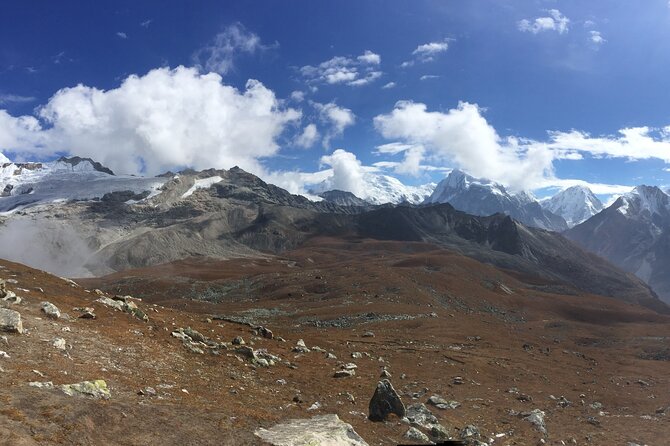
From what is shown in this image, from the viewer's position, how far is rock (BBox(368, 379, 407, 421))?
790 inches

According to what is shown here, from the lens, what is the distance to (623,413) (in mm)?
31375

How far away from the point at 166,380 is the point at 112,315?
9776 mm

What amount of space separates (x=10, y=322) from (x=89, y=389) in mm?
6208

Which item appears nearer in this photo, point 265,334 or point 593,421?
point 593,421

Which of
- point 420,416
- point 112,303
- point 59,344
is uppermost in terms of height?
point 112,303

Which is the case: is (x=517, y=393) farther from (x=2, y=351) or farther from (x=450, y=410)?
(x=2, y=351)

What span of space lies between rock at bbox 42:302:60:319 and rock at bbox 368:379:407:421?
16164 millimetres

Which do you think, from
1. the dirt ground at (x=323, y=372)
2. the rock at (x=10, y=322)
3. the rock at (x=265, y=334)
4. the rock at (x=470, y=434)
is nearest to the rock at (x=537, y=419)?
the dirt ground at (x=323, y=372)

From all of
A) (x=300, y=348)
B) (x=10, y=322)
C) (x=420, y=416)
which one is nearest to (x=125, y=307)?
(x=10, y=322)

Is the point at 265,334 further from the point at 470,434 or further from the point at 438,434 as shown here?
the point at 438,434

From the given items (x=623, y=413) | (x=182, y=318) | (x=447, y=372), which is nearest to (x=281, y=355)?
(x=182, y=318)

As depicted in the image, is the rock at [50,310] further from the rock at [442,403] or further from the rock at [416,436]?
the rock at [442,403]

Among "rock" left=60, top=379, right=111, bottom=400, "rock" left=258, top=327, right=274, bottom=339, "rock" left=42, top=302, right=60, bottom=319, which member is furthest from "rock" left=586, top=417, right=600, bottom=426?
"rock" left=42, top=302, right=60, bottom=319

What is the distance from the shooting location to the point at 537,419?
25.8 metres
